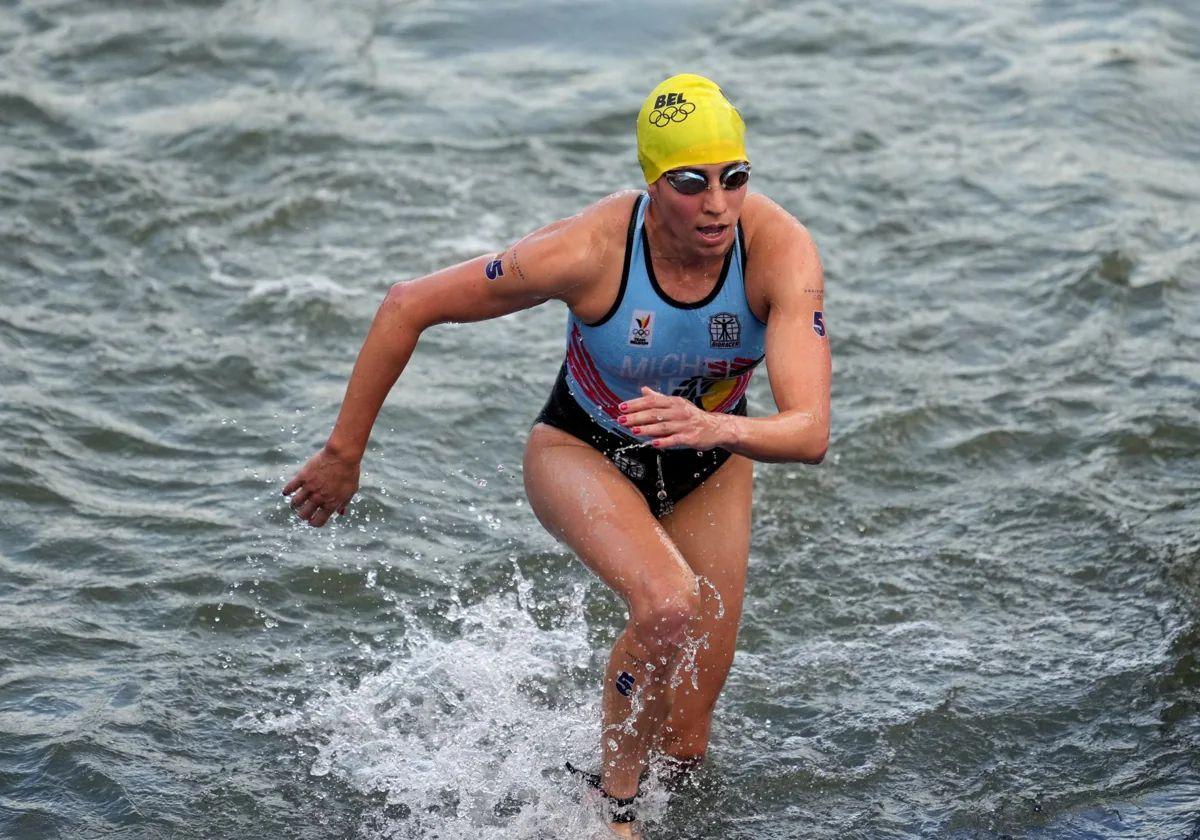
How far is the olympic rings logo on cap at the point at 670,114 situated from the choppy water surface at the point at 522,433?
262 centimetres

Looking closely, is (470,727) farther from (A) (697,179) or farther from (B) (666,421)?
(A) (697,179)

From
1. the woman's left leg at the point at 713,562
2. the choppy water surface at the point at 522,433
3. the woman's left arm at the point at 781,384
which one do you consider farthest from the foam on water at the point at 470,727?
the woman's left arm at the point at 781,384

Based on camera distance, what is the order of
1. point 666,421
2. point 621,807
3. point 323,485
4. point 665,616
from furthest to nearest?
point 621,807
point 323,485
point 665,616
point 666,421

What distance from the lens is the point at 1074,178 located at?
42.7 ft

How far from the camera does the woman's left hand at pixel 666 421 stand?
16.9 feet

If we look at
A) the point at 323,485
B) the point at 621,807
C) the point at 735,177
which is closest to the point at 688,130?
the point at 735,177

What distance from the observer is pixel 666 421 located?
5.19 m

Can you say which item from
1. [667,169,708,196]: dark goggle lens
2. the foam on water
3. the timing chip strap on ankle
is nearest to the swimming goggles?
[667,169,708,196]: dark goggle lens

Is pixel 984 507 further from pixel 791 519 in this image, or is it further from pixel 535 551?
pixel 535 551

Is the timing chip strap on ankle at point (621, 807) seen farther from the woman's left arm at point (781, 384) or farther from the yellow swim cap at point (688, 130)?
the yellow swim cap at point (688, 130)

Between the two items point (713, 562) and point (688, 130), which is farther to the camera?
point (713, 562)

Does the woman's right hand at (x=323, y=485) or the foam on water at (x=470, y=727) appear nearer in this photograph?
the woman's right hand at (x=323, y=485)

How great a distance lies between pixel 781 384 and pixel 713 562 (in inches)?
35.0

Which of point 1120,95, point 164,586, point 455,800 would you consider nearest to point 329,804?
point 455,800
